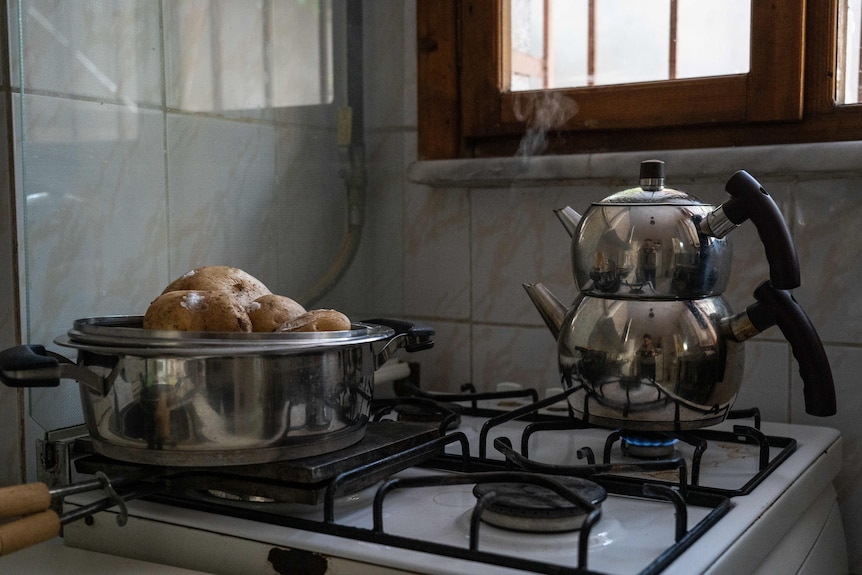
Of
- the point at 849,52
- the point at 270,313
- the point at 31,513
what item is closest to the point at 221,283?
the point at 270,313

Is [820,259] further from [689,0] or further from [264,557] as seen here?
[264,557]

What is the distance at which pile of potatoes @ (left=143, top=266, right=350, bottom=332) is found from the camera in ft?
2.44

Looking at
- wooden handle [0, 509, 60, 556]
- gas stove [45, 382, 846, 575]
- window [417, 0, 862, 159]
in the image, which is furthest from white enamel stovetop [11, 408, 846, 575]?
window [417, 0, 862, 159]

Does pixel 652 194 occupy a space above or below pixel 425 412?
above

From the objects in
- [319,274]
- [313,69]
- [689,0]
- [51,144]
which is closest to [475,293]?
[319,274]

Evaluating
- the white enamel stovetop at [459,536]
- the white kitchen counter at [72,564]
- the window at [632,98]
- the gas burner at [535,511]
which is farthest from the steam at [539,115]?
the white kitchen counter at [72,564]

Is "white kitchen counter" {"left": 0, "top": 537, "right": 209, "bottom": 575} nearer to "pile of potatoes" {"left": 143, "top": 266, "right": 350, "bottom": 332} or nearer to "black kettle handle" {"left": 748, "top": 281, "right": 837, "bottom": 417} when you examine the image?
"pile of potatoes" {"left": 143, "top": 266, "right": 350, "bottom": 332}

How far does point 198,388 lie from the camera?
694 mm

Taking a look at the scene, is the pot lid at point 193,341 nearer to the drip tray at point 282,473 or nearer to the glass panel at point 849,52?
the drip tray at point 282,473

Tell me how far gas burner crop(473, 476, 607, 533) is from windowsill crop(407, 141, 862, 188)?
542mm

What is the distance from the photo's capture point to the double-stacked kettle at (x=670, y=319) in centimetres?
83

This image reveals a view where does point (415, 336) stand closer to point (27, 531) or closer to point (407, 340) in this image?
point (407, 340)

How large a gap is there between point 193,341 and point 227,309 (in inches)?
2.8

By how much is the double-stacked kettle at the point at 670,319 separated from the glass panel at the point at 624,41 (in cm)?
38
